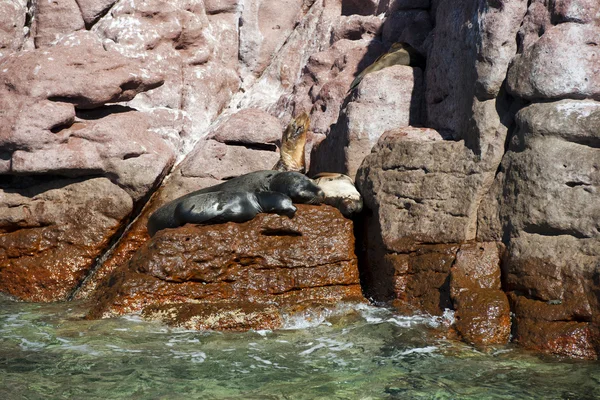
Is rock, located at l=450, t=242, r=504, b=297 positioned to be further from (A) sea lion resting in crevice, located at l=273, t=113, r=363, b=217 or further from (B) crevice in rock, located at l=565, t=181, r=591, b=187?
(A) sea lion resting in crevice, located at l=273, t=113, r=363, b=217

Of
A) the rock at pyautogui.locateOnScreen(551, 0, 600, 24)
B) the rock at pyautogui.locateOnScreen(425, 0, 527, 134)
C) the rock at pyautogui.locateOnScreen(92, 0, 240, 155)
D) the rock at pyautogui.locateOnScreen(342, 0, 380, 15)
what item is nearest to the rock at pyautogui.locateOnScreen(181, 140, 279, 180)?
the rock at pyautogui.locateOnScreen(92, 0, 240, 155)

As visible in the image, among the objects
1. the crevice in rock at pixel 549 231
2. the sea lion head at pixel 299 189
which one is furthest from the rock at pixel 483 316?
the sea lion head at pixel 299 189

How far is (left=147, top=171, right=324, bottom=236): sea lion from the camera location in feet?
27.6

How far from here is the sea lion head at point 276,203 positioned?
792 cm

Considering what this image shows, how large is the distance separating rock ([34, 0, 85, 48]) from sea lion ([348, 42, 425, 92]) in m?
4.42

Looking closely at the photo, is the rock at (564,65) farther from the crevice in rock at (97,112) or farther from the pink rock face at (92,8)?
the pink rock face at (92,8)

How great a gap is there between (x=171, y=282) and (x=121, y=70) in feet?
11.3

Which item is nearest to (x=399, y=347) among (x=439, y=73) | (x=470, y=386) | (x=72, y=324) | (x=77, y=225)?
(x=470, y=386)

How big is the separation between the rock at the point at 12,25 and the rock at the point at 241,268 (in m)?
5.15

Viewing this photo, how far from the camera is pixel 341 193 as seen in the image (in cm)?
840

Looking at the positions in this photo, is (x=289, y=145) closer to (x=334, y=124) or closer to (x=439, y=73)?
(x=334, y=124)

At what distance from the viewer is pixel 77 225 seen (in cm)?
891

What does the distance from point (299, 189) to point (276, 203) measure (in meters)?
0.51

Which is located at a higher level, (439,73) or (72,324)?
(439,73)
